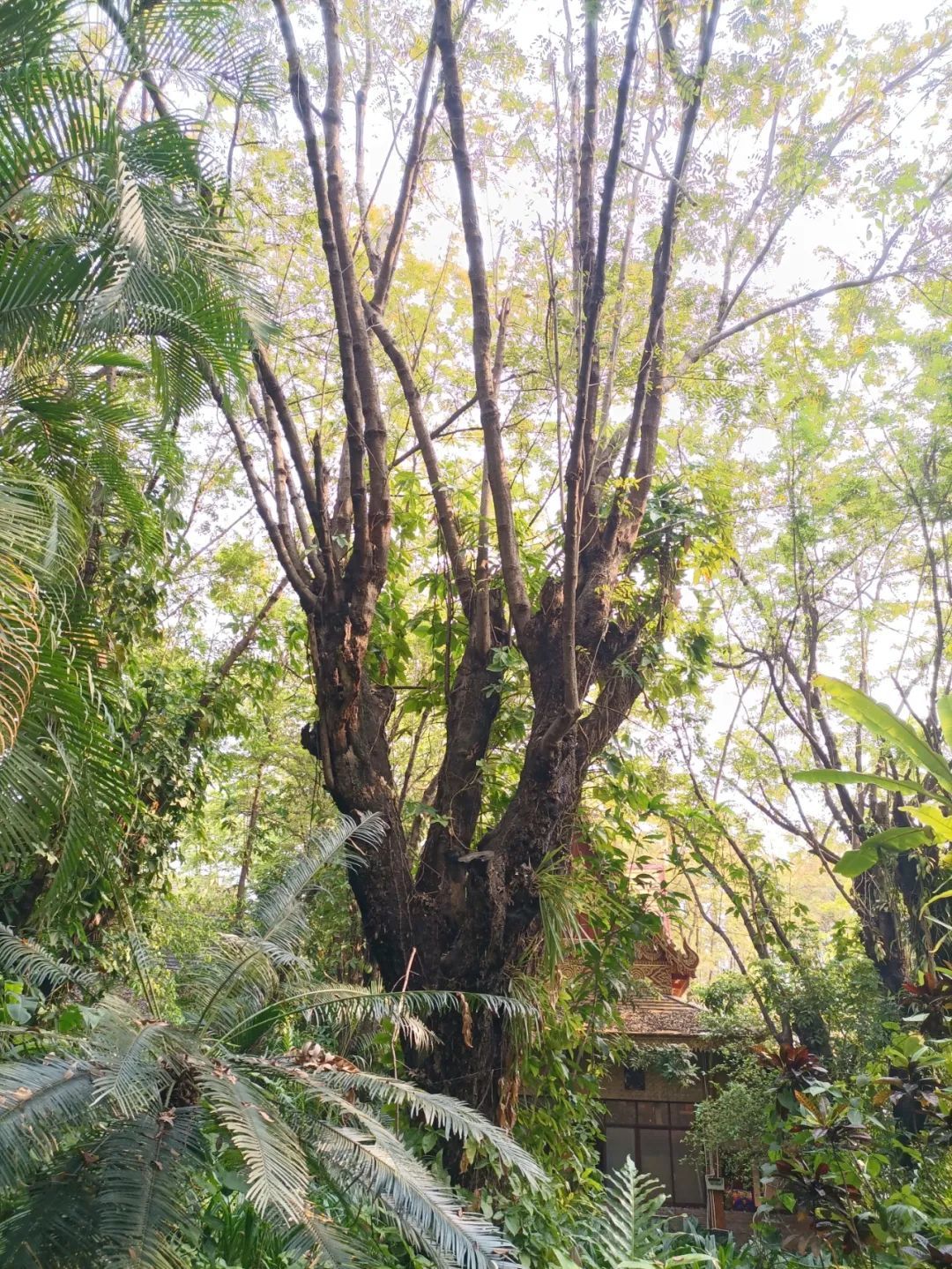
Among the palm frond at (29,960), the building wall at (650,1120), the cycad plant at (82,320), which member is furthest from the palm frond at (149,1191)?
the building wall at (650,1120)

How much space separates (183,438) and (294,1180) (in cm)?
688

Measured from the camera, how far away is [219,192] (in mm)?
3920

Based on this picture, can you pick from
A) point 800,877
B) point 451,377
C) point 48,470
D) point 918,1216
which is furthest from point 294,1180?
point 800,877

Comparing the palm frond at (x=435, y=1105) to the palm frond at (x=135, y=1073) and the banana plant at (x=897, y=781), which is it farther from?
the banana plant at (x=897, y=781)

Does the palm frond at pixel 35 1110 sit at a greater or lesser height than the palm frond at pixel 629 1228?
greater

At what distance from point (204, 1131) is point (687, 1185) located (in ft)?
28.0

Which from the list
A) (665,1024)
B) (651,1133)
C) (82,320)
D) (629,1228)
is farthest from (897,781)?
(651,1133)

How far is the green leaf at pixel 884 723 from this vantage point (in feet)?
11.2

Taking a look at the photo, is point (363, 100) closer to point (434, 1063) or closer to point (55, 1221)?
point (434, 1063)

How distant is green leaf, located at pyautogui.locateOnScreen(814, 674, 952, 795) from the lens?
3.41 m

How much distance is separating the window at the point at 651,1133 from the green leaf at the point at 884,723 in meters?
7.32

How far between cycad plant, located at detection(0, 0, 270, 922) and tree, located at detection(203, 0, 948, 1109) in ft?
1.23

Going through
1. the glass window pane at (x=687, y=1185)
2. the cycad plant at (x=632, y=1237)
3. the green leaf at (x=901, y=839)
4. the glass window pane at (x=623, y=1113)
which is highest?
the green leaf at (x=901, y=839)

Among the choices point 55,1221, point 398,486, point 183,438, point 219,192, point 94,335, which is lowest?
point 55,1221
